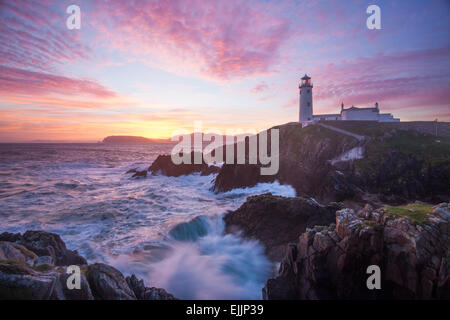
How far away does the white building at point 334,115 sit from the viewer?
1847 inches

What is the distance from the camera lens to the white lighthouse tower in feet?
168

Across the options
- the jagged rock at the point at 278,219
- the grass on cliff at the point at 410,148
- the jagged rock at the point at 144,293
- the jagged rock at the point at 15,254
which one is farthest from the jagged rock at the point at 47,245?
the grass on cliff at the point at 410,148

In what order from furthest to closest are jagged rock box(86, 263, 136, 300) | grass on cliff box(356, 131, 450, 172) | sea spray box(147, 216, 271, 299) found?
grass on cliff box(356, 131, 450, 172) < sea spray box(147, 216, 271, 299) < jagged rock box(86, 263, 136, 300)

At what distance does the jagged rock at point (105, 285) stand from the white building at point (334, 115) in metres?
50.7

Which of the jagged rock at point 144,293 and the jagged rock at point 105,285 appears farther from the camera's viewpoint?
the jagged rock at point 144,293

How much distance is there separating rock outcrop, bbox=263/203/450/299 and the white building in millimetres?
45255

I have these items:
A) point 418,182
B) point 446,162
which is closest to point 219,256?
point 418,182

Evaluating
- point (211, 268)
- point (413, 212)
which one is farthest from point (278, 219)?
point (413, 212)

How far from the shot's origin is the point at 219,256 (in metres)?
13.4

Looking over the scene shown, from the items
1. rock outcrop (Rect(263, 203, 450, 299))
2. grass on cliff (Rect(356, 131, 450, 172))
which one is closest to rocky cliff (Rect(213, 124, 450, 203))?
grass on cliff (Rect(356, 131, 450, 172))

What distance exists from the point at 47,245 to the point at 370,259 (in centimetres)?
1343

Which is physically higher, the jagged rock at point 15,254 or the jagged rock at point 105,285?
the jagged rock at point 15,254

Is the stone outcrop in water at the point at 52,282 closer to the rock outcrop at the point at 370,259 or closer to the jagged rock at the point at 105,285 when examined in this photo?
the jagged rock at the point at 105,285

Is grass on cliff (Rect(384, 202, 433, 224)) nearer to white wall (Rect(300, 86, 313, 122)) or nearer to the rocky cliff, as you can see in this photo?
the rocky cliff
